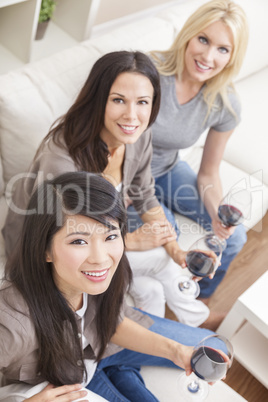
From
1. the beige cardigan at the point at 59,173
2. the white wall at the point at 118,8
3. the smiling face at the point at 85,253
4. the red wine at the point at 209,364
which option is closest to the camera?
the smiling face at the point at 85,253

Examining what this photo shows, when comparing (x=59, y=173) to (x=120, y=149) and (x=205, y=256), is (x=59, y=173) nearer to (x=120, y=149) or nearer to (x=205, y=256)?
(x=120, y=149)

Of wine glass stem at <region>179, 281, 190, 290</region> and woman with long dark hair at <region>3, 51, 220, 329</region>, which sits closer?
woman with long dark hair at <region>3, 51, 220, 329</region>

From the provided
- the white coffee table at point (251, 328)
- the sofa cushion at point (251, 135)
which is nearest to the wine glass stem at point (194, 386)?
the white coffee table at point (251, 328)

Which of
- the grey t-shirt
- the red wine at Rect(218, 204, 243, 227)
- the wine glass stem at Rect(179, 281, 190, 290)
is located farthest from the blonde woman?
the wine glass stem at Rect(179, 281, 190, 290)

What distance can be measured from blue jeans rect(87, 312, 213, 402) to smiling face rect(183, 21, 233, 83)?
87 centimetres

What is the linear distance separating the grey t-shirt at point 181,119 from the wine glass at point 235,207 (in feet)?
1.10

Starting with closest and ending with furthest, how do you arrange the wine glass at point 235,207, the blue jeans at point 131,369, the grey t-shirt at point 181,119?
the blue jeans at point 131,369 → the wine glass at point 235,207 → the grey t-shirt at point 181,119

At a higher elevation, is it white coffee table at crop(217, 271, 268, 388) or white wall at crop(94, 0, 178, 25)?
white wall at crop(94, 0, 178, 25)

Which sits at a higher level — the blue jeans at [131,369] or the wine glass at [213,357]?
the wine glass at [213,357]

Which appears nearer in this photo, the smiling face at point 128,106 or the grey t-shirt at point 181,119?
the smiling face at point 128,106

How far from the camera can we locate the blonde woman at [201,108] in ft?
6.07

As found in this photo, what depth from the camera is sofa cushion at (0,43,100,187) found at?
1.69 metres

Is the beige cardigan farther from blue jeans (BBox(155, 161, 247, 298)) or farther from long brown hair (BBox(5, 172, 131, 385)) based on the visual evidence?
long brown hair (BBox(5, 172, 131, 385))

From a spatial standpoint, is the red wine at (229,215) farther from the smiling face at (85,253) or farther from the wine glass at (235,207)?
the smiling face at (85,253)
